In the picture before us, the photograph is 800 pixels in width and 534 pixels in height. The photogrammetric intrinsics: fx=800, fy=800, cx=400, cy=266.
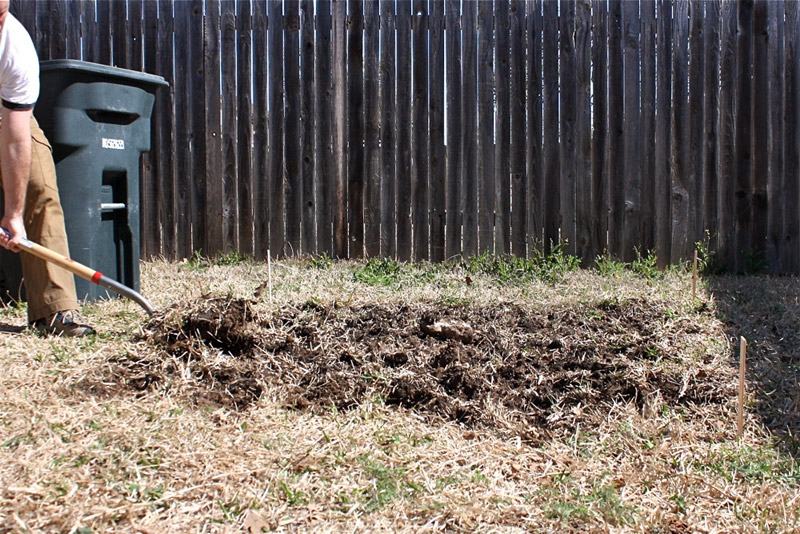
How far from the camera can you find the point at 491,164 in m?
6.55

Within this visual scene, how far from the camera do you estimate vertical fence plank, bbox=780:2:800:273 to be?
6.45m

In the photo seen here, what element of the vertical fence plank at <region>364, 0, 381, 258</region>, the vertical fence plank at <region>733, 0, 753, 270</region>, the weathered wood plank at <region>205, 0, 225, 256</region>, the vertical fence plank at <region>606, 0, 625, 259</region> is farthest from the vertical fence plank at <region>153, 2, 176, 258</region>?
the vertical fence plank at <region>733, 0, 753, 270</region>

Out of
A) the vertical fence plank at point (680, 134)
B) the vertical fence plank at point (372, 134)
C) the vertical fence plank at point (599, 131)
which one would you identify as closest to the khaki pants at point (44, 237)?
the vertical fence plank at point (372, 134)

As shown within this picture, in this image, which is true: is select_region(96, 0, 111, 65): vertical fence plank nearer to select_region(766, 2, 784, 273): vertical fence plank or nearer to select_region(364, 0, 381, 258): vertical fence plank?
select_region(364, 0, 381, 258): vertical fence plank

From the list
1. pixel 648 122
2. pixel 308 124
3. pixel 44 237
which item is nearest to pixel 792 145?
pixel 648 122

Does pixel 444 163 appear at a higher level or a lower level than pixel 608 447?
higher

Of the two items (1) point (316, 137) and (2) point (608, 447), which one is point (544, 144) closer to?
(1) point (316, 137)

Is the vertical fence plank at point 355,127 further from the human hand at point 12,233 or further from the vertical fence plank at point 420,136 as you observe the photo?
the human hand at point 12,233

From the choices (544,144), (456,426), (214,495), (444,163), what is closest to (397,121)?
(444,163)

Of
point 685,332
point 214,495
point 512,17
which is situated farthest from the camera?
point 512,17

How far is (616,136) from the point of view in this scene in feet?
21.4

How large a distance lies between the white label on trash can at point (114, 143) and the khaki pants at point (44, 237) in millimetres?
511

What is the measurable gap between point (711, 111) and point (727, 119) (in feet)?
0.48

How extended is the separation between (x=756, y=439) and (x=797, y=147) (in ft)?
14.3
